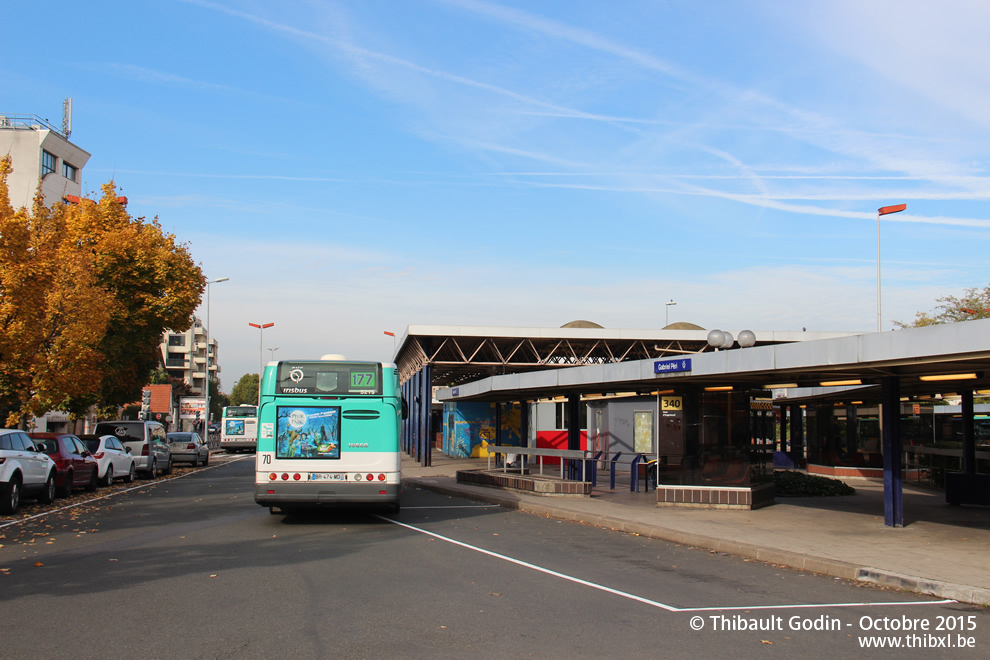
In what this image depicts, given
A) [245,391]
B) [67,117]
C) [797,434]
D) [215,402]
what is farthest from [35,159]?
[245,391]

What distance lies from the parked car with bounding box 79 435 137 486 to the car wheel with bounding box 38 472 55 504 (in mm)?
5158

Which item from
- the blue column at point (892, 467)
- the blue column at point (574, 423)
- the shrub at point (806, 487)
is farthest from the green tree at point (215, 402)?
the blue column at point (892, 467)

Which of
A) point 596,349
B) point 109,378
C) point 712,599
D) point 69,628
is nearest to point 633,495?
point 712,599

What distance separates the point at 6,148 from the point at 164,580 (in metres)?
47.2

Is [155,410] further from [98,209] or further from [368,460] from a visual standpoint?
[368,460]

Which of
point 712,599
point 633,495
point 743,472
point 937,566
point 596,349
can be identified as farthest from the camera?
point 596,349

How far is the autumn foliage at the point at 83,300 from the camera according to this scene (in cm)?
2073

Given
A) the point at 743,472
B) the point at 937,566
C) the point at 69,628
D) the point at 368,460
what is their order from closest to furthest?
the point at 69,628
the point at 937,566
the point at 368,460
the point at 743,472

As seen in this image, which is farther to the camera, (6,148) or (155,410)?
(155,410)

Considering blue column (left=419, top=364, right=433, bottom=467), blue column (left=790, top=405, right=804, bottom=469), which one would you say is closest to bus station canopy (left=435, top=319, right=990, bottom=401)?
blue column (left=790, top=405, right=804, bottom=469)

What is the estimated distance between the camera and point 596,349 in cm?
4609

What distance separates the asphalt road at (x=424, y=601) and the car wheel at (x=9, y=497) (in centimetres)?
199

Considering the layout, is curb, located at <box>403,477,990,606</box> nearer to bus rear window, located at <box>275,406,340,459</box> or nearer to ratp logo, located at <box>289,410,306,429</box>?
bus rear window, located at <box>275,406,340,459</box>

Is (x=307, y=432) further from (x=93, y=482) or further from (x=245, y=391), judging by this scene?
(x=245, y=391)
